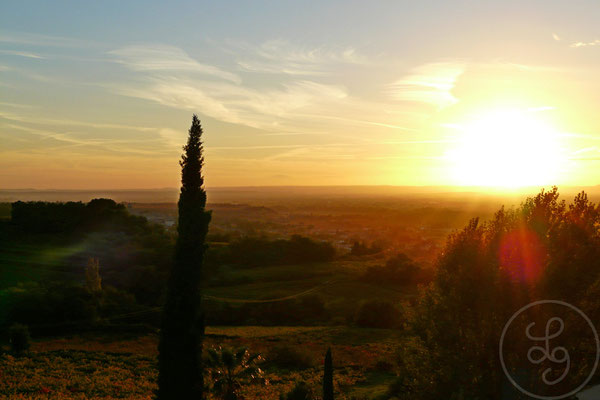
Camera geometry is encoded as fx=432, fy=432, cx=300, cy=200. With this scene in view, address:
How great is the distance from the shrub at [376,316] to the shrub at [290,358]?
1795 centimetres

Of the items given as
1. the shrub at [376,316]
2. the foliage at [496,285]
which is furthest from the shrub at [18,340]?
the shrub at [376,316]

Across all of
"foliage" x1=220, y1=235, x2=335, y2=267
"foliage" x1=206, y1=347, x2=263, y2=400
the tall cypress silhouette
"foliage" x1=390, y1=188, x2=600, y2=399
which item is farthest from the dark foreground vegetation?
the tall cypress silhouette

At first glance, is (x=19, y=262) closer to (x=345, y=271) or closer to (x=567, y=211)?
(x=345, y=271)

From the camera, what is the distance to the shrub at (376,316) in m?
57.6

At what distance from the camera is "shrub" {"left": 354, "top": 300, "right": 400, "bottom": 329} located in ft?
189

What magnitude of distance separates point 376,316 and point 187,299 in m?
41.5

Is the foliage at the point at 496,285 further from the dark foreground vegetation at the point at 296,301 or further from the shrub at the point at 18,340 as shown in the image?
the shrub at the point at 18,340

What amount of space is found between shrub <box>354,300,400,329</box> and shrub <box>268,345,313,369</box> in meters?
17.9

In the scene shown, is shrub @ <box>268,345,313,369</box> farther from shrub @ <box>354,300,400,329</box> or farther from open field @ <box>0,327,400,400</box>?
shrub @ <box>354,300,400,329</box>

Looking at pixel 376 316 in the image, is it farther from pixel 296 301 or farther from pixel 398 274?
pixel 398 274

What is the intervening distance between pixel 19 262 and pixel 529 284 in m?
77.7

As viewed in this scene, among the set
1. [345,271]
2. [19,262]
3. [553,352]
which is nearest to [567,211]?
[553,352]

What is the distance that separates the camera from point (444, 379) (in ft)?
50.8

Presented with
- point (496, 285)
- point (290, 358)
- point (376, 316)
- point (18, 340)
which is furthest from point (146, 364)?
point (496, 285)
